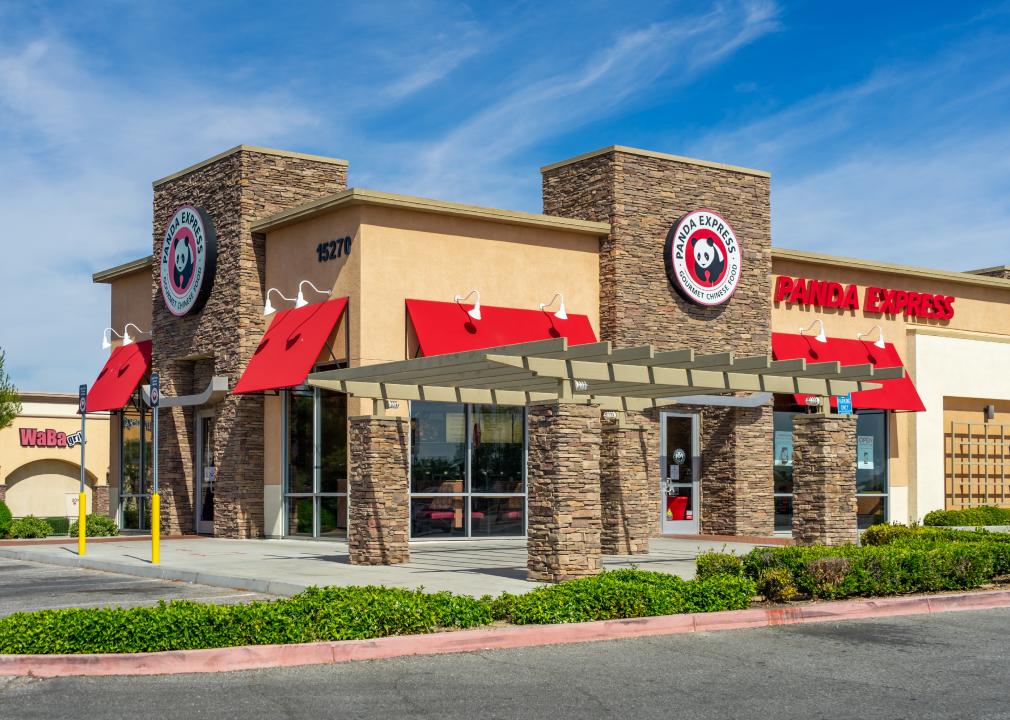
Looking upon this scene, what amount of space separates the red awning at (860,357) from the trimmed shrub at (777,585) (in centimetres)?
→ 1574

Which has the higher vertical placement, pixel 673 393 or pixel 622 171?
pixel 622 171

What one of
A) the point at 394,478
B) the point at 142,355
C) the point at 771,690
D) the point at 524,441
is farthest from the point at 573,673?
the point at 142,355

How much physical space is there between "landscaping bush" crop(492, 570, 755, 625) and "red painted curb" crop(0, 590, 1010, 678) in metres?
0.29

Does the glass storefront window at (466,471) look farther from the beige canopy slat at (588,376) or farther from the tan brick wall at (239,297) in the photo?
the tan brick wall at (239,297)

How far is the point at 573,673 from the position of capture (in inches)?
399

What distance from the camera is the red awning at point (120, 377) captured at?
99.8 ft

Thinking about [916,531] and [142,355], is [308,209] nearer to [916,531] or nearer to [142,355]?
[142,355]

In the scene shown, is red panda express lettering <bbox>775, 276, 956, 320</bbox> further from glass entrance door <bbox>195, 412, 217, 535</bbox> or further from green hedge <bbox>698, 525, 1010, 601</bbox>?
green hedge <bbox>698, 525, 1010, 601</bbox>

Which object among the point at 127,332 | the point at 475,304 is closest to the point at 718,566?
the point at 475,304

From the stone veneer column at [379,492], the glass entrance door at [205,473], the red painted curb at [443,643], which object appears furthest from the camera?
the glass entrance door at [205,473]

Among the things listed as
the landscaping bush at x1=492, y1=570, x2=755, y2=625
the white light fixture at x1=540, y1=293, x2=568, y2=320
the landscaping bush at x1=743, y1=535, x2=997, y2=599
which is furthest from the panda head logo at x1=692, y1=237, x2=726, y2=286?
the landscaping bush at x1=492, y1=570, x2=755, y2=625

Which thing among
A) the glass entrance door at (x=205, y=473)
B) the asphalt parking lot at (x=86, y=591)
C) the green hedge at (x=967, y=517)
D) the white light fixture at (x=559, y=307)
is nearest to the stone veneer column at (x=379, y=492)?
the asphalt parking lot at (x=86, y=591)

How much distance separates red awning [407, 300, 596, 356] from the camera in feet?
77.8

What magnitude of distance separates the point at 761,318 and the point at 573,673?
19.9 m
